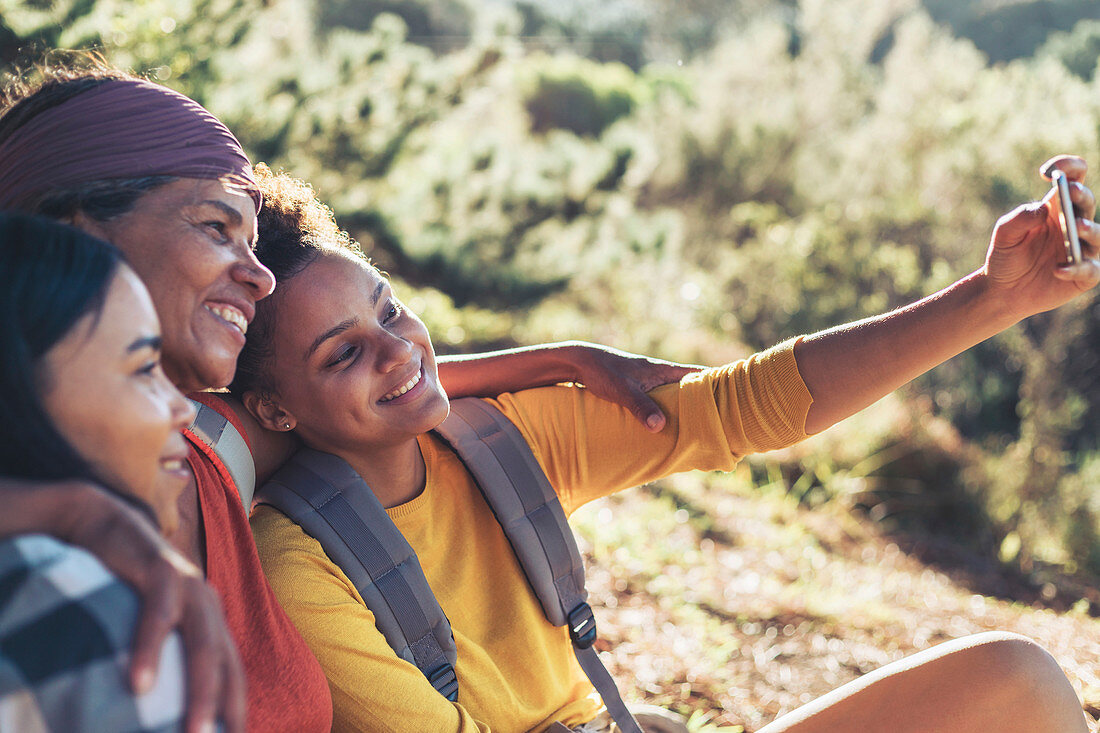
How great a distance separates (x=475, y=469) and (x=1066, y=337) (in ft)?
18.2

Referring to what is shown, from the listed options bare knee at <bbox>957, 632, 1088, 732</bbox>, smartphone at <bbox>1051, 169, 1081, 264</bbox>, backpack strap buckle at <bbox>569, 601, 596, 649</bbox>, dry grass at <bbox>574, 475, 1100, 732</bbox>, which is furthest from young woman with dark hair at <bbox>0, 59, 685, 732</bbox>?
dry grass at <bbox>574, 475, 1100, 732</bbox>

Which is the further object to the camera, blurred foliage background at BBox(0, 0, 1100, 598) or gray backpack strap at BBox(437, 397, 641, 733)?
blurred foliage background at BBox(0, 0, 1100, 598)

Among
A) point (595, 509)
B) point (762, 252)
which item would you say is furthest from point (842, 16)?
point (595, 509)

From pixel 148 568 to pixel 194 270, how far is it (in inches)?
26.7

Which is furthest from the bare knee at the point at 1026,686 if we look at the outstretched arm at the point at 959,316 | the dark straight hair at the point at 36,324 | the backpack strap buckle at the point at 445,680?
the dark straight hair at the point at 36,324

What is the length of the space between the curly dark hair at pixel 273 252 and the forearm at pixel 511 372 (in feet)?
1.35

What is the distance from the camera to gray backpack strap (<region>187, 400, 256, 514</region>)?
1.65m

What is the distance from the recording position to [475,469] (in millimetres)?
1897

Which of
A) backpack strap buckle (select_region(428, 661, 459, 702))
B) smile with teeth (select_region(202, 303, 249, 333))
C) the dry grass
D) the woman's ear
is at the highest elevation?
smile with teeth (select_region(202, 303, 249, 333))

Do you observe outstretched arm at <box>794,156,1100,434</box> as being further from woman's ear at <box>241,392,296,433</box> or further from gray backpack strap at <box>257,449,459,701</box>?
woman's ear at <box>241,392,296,433</box>

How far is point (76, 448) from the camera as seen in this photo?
0.95 metres

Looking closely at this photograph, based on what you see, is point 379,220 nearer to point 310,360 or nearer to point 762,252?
point 762,252

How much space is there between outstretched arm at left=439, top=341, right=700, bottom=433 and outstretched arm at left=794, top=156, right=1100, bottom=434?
333mm

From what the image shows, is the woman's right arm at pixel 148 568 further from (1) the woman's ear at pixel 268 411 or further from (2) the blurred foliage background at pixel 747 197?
(2) the blurred foliage background at pixel 747 197
